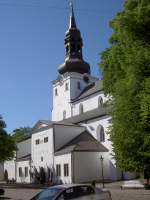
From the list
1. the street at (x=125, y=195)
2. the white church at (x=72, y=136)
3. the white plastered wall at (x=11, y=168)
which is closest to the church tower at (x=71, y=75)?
the white church at (x=72, y=136)

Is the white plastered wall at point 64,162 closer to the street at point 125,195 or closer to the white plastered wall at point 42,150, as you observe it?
the white plastered wall at point 42,150

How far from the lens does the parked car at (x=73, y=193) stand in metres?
13.0

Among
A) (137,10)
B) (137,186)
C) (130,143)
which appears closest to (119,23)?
(137,10)

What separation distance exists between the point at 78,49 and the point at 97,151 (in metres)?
23.8

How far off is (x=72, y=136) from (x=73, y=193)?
36.0m

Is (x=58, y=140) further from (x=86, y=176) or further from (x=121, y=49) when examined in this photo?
(x=121, y=49)

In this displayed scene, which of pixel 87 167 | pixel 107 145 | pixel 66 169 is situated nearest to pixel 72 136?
pixel 107 145

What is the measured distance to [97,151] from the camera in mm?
44406

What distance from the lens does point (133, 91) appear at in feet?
61.6

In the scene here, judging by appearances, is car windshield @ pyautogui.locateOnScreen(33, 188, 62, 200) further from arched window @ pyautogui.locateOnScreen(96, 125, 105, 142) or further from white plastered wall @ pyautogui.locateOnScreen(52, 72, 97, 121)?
white plastered wall @ pyautogui.locateOnScreen(52, 72, 97, 121)

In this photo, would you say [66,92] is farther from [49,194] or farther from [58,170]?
[49,194]

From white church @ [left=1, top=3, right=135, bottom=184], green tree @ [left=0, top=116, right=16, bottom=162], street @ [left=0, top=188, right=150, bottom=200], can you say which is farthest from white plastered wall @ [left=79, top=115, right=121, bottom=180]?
street @ [left=0, top=188, right=150, bottom=200]

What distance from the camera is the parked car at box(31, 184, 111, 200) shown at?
1303 centimetres

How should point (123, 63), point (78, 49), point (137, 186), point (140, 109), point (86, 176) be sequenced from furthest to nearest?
1. point (78, 49)
2. point (86, 176)
3. point (137, 186)
4. point (123, 63)
5. point (140, 109)
